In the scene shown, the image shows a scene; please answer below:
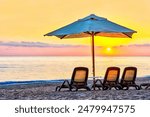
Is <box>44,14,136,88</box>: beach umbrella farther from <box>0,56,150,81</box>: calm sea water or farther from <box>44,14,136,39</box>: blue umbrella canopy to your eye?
<box>0,56,150,81</box>: calm sea water

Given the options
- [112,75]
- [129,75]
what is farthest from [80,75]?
[129,75]

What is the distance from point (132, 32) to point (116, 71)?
4.30ft

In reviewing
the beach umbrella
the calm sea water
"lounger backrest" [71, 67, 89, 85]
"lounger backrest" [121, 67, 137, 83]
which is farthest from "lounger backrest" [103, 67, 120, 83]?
the calm sea water

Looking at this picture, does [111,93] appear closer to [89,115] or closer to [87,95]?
[87,95]

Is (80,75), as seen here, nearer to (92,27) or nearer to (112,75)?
(112,75)

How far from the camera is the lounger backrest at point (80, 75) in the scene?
54.1ft

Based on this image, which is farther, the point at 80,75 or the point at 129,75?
the point at 129,75

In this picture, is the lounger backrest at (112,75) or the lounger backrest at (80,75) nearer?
the lounger backrest at (80,75)

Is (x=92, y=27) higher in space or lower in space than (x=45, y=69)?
higher

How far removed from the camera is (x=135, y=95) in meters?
14.6

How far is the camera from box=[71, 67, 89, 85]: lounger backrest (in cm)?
1650

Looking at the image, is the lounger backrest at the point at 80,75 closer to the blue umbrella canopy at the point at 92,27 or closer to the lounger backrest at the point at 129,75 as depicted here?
the blue umbrella canopy at the point at 92,27

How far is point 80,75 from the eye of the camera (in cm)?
1659

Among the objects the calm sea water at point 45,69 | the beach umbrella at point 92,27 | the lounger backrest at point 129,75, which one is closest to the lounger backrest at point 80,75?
the beach umbrella at point 92,27
